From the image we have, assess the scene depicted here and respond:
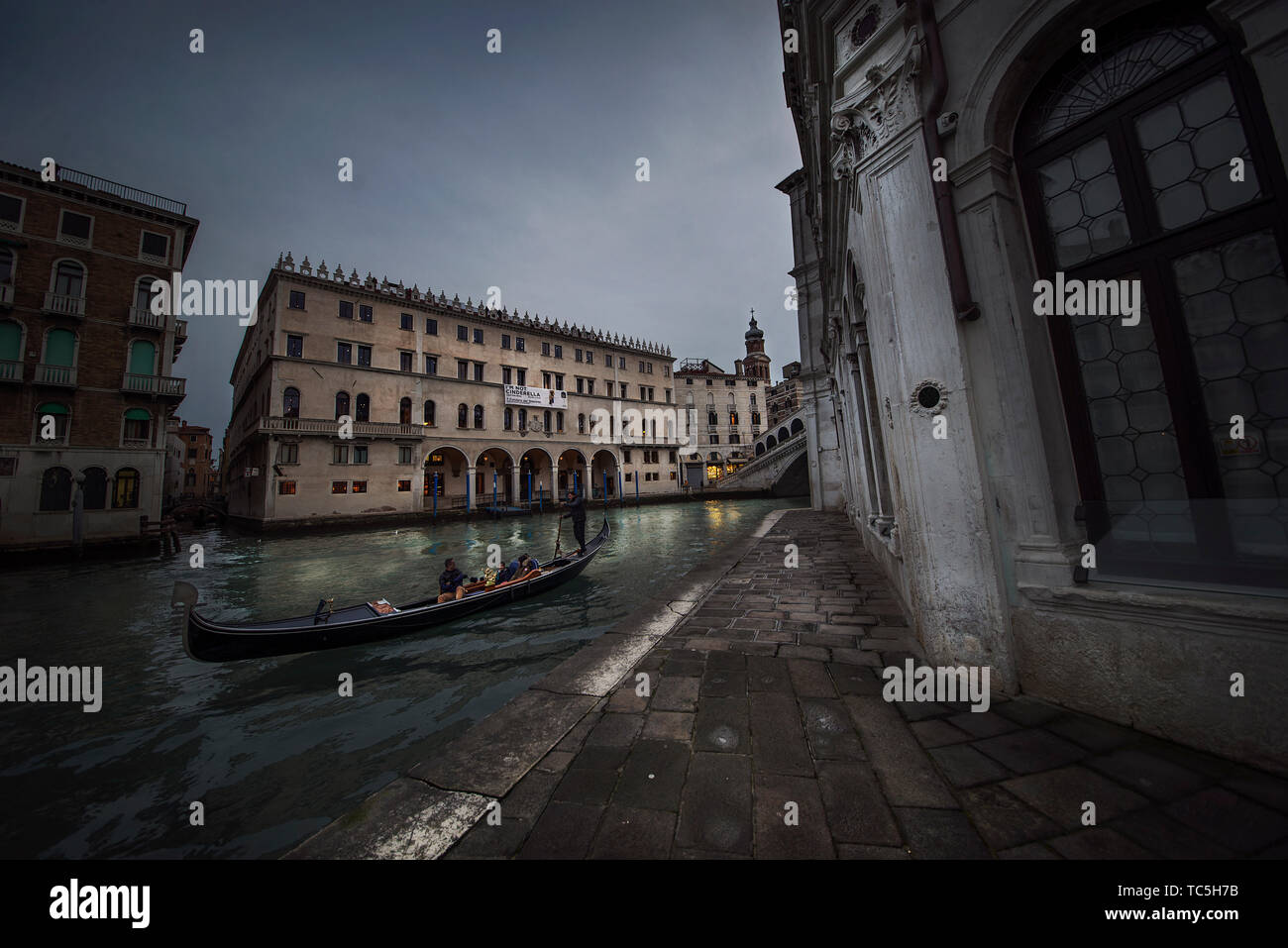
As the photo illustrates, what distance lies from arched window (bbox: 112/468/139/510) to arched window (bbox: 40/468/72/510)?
1099 mm

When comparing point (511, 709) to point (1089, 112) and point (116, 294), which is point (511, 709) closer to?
point (1089, 112)

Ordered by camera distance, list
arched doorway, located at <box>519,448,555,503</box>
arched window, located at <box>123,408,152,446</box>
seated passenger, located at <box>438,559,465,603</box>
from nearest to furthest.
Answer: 1. seated passenger, located at <box>438,559,465,603</box>
2. arched window, located at <box>123,408,152,446</box>
3. arched doorway, located at <box>519,448,555,503</box>

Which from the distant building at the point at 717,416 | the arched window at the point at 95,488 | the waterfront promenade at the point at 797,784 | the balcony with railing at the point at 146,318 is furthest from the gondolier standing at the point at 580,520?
the distant building at the point at 717,416

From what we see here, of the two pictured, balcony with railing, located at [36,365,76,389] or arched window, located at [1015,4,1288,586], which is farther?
balcony with railing, located at [36,365,76,389]

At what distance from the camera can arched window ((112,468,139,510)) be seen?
56.9 ft

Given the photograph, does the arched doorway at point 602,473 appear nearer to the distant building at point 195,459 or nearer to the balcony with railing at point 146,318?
the balcony with railing at point 146,318

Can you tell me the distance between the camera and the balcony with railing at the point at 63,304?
16656 mm

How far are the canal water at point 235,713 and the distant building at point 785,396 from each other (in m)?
46.8

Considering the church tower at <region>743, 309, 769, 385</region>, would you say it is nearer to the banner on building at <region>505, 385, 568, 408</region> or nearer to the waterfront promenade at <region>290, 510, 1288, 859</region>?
the banner on building at <region>505, 385, 568, 408</region>

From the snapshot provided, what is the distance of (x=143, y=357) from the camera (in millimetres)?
18500

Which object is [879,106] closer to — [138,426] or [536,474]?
[138,426]

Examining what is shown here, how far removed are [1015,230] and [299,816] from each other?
655 centimetres
